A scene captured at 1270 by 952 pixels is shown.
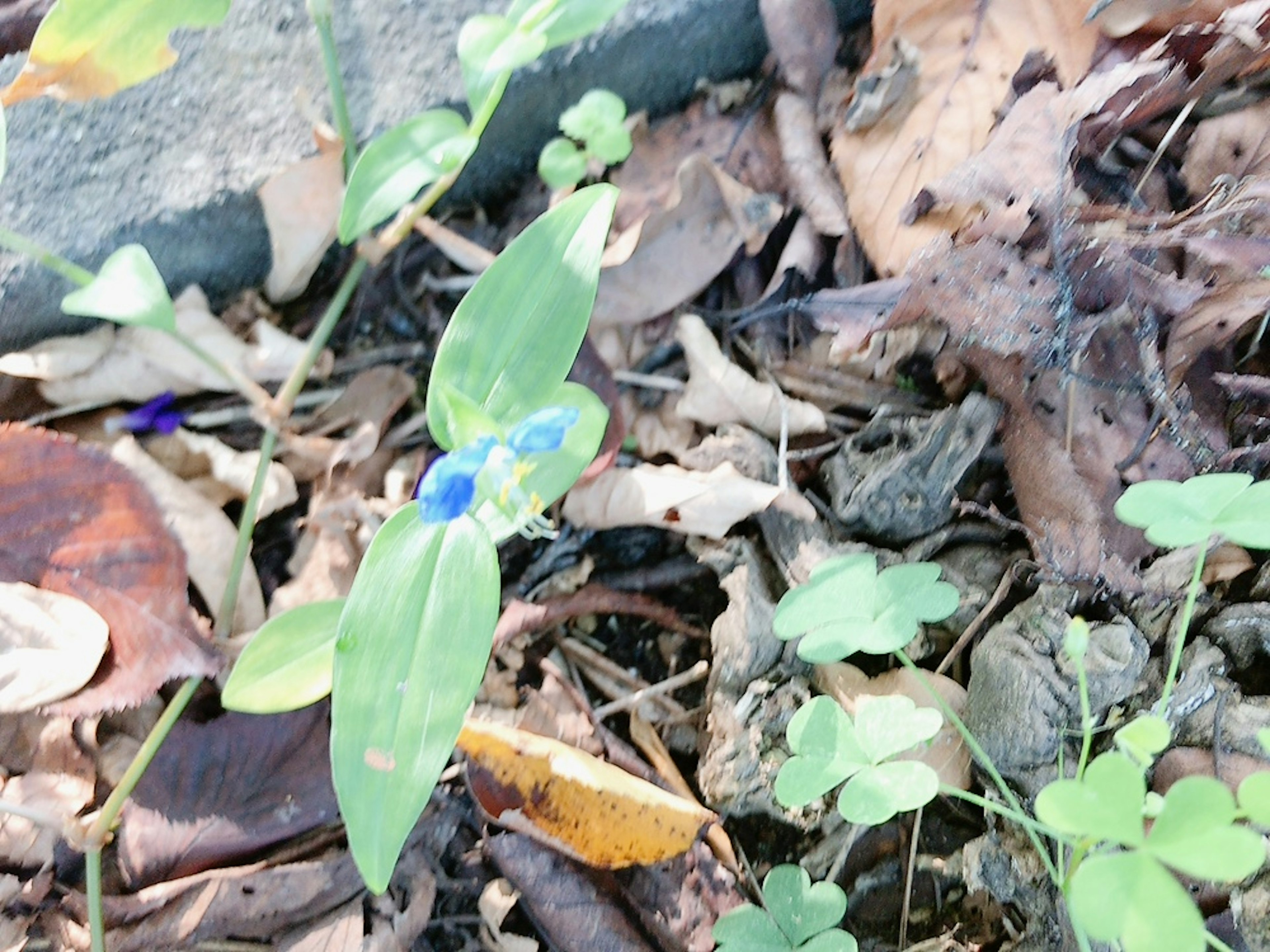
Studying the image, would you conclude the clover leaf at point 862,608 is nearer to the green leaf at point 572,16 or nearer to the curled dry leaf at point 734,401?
the curled dry leaf at point 734,401

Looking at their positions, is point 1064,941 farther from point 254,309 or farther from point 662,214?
point 254,309

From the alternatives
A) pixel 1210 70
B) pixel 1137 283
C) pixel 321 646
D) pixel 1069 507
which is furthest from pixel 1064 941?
pixel 1210 70

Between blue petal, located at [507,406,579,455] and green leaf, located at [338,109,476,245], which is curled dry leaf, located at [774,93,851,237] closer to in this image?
green leaf, located at [338,109,476,245]

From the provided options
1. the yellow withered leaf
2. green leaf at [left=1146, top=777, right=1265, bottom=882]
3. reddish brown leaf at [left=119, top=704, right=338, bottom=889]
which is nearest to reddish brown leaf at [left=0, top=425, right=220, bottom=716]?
reddish brown leaf at [left=119, top=704, right=338, bottom=889]

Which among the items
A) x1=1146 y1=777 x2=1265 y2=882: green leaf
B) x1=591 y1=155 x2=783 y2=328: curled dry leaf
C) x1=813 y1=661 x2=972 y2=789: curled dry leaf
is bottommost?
x1=813 y1=661 x2=972 y2=789: curled dry leaf

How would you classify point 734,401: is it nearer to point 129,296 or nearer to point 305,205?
point 305,205
